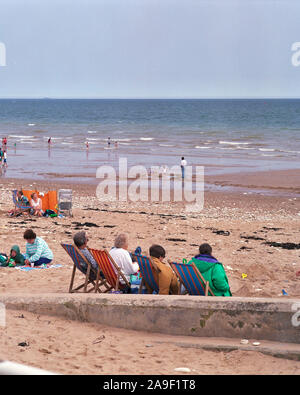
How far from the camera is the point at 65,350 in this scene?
4.96 metres

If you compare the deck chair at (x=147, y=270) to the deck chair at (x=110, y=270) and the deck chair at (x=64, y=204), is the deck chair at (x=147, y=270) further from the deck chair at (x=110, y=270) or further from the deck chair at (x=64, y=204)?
the deck chair at (x=64, y=204)

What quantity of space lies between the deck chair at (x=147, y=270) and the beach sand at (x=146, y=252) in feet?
3.02

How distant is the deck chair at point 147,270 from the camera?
245 inches

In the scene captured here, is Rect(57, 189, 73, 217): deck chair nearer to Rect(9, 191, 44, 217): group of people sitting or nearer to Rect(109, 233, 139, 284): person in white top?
Rect(9, 191, 44, 217): group of people sitting

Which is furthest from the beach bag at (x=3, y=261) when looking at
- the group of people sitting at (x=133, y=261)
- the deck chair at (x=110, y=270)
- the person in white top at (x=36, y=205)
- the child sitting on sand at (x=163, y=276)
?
the person in white top at (x=36, y=205)

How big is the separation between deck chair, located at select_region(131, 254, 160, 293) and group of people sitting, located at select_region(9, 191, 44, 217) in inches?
276

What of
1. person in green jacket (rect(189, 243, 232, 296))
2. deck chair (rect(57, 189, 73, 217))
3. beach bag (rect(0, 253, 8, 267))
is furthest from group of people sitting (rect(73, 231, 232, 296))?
deck chair (rect(57, 189, 73, 217))

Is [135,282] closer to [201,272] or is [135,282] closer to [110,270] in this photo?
[110,270]

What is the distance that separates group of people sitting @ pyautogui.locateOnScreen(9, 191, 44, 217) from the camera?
13.0m
